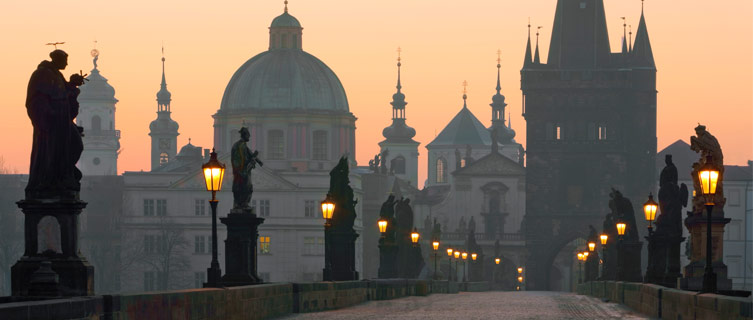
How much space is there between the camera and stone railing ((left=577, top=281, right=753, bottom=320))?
2329cm

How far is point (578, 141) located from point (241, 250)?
13887cm

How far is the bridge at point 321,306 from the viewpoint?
21922 mm

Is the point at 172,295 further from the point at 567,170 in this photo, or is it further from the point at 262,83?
the point at 262,83

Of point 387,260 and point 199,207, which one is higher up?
point 387,260

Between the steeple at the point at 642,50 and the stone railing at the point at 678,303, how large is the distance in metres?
125

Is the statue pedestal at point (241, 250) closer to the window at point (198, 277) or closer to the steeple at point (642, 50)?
the window at point (198, 277)

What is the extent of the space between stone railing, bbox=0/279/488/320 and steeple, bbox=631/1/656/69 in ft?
426

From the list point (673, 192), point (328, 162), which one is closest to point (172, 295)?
point (673, 192)

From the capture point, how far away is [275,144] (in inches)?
7766

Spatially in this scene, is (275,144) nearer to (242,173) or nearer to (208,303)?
(242,173)

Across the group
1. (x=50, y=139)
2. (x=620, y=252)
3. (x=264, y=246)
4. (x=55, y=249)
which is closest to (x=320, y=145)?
(x=264, y=246)

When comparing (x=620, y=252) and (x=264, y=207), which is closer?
(x=620, y=252)

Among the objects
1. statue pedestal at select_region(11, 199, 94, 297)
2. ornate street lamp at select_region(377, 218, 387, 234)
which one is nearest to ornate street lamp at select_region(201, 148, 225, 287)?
statue pedestal at select_region(11, 199, 94, 297)

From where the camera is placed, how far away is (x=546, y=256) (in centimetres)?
17500
